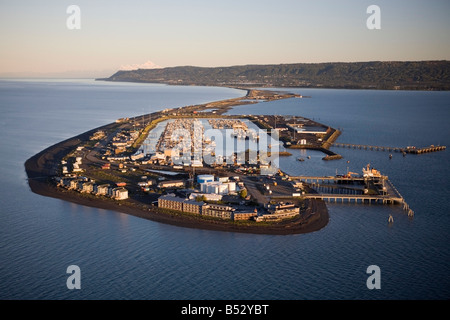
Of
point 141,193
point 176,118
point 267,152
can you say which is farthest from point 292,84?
point 141,193

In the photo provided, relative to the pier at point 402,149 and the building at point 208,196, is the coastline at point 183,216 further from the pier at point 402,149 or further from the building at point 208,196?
the pier at point 402,149

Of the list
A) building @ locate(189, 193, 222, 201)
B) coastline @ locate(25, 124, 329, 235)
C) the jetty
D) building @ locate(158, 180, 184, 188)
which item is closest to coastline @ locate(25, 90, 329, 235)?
coastline @ locate(25, 124, 329, 235)

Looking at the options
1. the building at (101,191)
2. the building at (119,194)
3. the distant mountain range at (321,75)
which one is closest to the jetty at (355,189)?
the building at (119,194)

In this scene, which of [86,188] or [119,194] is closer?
[119,194]

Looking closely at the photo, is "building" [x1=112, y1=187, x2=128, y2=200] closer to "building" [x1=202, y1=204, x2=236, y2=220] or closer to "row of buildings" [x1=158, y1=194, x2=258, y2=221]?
"row of buildings" [x1=158, y1=194, x2=258, y2=221]

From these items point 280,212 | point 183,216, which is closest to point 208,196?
point 183,216

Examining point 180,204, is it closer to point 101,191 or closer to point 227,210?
point 227,210
